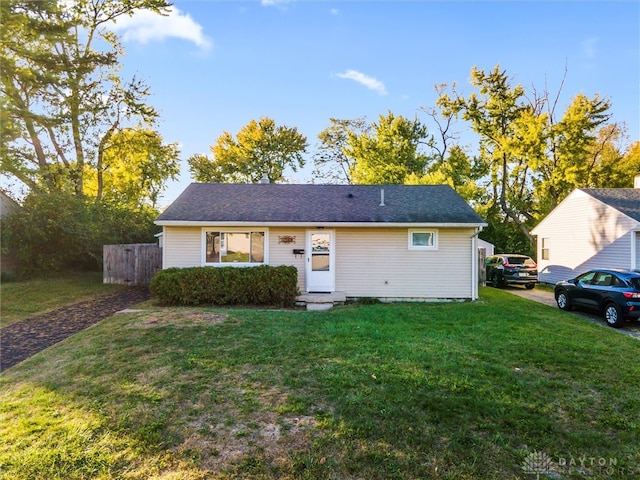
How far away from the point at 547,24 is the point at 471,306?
353 inches

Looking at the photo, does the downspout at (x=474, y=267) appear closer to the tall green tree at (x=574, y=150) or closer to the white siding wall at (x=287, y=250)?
the white siding wall at (x=287, y=250)

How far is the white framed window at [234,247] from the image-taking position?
445 inches

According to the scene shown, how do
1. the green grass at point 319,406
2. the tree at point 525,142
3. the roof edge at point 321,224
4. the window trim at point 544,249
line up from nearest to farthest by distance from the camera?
the green grass at point 319,406 < the roof edge at point 321,224 < the window trim at point 544,249 < the tree at point 525,142

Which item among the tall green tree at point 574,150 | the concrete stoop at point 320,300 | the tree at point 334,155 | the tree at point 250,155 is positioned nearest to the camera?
the concrete stoop at point 320,300

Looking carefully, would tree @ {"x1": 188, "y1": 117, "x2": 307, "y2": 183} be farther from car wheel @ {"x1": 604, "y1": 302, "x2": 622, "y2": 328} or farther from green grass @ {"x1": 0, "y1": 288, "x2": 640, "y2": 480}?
green grass @ {"x1": 0, "y1": 288, "x2": 640, "y2": 480}

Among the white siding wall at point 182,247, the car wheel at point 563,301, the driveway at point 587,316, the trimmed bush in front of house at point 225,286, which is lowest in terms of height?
the driveway at point 587,316

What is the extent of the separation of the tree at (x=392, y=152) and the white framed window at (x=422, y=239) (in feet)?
55.9

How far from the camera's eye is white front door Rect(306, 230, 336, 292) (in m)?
11.4

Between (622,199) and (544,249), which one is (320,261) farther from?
(622,199)

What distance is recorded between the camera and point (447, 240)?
37.3ft

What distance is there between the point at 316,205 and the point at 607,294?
8.88 m

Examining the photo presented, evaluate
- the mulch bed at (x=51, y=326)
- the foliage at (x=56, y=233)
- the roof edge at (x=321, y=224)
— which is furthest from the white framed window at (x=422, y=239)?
the foliage at (x=56, y=233)

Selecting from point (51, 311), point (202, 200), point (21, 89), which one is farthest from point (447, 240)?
point (21, 89)

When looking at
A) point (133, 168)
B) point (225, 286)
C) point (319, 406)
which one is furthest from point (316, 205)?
point (133, 168)
